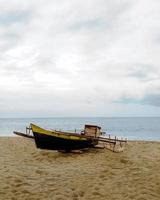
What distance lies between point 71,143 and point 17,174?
634 centimetres

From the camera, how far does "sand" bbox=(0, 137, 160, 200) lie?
991 centimetres

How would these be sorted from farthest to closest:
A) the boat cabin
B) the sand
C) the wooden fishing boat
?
the boat cabin, the wooden fishing boat, the sand

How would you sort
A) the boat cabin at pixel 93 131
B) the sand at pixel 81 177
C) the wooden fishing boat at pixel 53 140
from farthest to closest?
the boat cabin at pixel 93 131 < the wooden fishing boat at pixel 53 140 < the sand at pixel 81 177

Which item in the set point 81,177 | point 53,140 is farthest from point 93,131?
point 81,177

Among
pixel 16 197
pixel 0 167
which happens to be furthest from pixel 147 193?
pixel 0 167

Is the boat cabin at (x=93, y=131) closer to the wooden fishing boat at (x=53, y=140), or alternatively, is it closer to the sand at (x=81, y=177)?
the wooden fishing boat at (x=53, y=140)

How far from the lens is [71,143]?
18469 mm

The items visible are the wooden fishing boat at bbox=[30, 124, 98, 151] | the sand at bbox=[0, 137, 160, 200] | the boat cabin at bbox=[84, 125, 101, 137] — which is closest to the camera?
the sand at bbox=[0, 137, 160, 200]

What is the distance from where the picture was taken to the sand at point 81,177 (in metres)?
9.91

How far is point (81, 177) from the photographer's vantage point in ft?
→ 40.8

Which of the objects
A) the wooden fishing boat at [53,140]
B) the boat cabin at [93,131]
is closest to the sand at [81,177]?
the wooden fishing boat at [53,140]

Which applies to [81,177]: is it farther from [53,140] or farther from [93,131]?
[93,131]

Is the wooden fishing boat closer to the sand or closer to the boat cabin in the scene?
the sand

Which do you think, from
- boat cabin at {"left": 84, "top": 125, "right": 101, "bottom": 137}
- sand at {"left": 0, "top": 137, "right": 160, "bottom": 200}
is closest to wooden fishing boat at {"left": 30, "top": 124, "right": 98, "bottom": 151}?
sand at {"left": 0, "top": 137, "right": 160, "bottom": 200}
